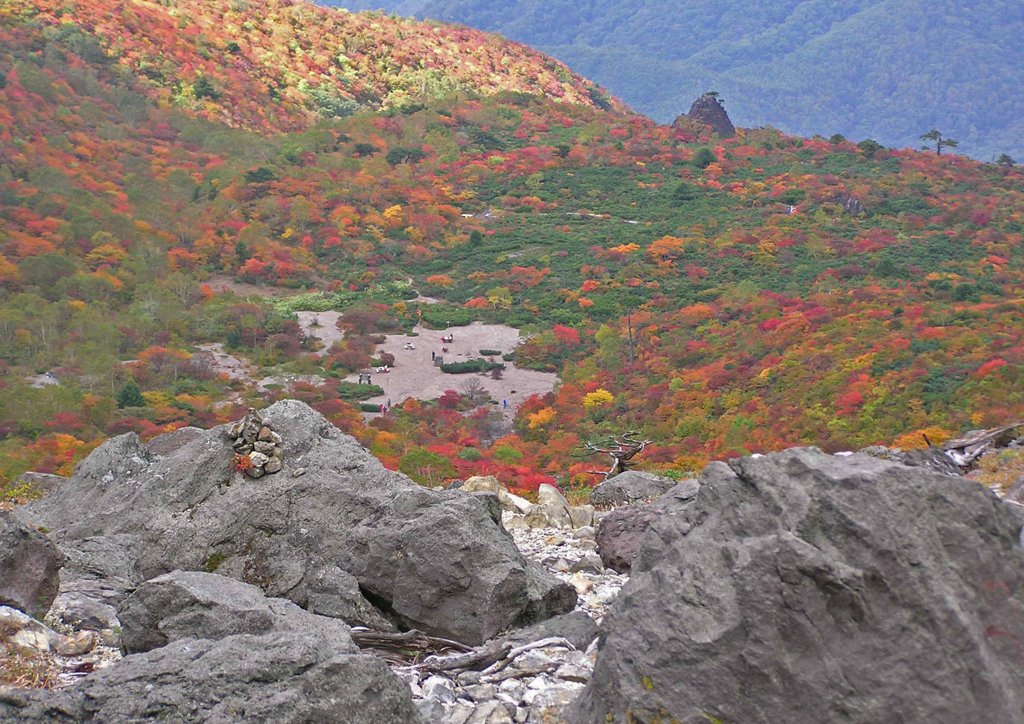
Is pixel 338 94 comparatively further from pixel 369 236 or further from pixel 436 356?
pixel 436 356

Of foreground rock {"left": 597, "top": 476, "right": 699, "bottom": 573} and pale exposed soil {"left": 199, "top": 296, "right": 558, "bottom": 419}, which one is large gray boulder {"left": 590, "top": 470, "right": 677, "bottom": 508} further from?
pale exposed soil {"left": 199, "top": 296, "right": 558, "bottom": 419}

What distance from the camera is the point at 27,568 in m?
4.68

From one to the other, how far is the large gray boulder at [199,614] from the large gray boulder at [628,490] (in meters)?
5.98

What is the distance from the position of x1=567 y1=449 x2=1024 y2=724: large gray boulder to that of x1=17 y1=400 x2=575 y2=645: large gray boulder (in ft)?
5.43

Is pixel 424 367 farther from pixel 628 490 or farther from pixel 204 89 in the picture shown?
pixel 204 89

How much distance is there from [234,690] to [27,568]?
2.47 meters

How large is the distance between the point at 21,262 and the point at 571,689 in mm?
45802

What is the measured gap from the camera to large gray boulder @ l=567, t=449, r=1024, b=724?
2648 mm

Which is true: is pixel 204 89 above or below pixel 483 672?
above

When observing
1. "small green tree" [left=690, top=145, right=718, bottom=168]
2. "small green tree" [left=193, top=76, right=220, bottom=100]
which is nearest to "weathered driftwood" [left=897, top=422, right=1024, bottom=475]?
"small green tree" [left=690, top=145, right=718, bottom=168]

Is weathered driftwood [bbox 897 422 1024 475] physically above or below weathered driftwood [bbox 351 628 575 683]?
above

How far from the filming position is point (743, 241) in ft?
180

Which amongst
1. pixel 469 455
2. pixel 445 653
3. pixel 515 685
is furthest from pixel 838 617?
pixel 469 455

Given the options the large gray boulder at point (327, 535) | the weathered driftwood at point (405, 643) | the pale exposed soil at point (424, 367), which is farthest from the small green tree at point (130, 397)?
the weathered driftwood at point (405, 643)
